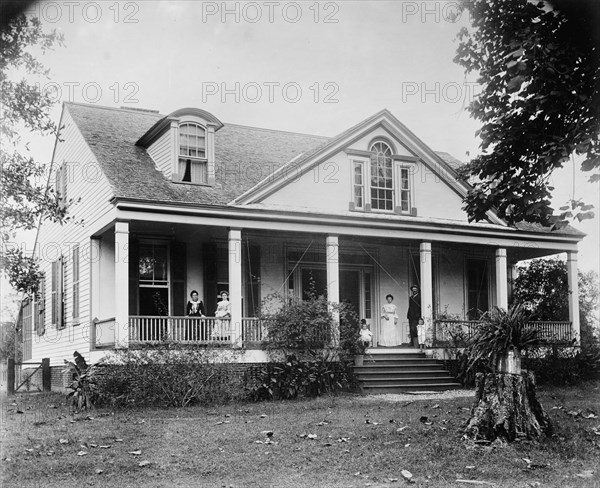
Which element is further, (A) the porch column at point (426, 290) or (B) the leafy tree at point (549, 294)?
(B) the leafy tree at point (549, 294)

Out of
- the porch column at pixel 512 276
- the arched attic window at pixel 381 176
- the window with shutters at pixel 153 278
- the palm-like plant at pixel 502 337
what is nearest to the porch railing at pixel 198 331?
the window with shutters at pixel 153 278

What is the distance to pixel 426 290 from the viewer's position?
19547 mm

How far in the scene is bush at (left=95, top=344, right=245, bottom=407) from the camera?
1443cm

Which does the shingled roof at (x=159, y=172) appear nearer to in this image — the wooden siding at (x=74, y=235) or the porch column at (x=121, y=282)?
the wooden siding at (x=74, y=235)

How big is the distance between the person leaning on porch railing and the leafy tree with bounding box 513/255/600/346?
32.5ft

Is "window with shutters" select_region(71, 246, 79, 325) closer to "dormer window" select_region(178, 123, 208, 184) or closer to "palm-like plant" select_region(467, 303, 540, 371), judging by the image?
"dormer window" select_region(178, 123, 208, 184)

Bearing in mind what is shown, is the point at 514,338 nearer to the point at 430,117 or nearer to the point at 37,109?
the point at 37,109

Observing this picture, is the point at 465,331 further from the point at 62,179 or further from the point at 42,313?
the point at 42,313

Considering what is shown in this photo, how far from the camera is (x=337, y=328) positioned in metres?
17.3

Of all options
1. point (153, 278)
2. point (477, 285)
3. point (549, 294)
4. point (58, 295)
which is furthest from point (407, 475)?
point (549, 294)

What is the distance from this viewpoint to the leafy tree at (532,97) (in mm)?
11117

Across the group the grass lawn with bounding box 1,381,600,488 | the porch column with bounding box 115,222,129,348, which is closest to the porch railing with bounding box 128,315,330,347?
the porch column with bounding box 115,222,129,348

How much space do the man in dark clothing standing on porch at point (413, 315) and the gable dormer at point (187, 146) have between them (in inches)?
250

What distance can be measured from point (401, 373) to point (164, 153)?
797cm
